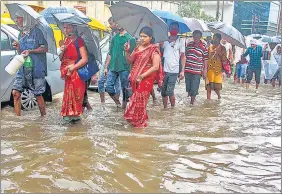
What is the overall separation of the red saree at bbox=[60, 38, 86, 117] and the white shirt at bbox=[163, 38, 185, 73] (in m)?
2.34

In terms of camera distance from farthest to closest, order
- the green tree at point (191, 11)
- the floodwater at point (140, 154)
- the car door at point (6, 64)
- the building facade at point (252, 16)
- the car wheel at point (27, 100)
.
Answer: the building facade at point (252, 16) < the green tree at point (191, 11) < the car wheel at point (27, 100) < the car door at point (6, 64) < the floodwater at point (140, 154)

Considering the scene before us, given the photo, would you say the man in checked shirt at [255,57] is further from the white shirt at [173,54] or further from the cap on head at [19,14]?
the cap on head at [19,14]

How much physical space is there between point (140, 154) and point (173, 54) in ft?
11.3

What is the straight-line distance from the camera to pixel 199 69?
7.71 m

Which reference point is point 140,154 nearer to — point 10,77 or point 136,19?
point 136,19

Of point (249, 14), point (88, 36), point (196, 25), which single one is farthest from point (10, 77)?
point (249, 14)

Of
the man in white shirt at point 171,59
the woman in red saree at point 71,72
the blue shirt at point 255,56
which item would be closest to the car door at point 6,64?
the woman in red saree at point 71,72

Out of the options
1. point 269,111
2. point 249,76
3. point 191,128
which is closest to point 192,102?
point 269,111

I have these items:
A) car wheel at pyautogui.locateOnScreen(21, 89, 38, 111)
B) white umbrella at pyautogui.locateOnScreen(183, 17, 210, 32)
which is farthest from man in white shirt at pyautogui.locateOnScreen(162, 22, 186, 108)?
car wheel at pyautogui.locateOnScreen(21, 89, 38, 111)

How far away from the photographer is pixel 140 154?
4195 mm

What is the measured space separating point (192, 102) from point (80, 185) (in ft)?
16.5

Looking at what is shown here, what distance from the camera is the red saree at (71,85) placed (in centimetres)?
527

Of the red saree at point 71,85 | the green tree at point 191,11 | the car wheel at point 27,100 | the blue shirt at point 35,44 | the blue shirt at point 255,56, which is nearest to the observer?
the red saree at point 71,85

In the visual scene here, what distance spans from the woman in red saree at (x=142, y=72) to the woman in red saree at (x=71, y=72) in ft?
2.18
